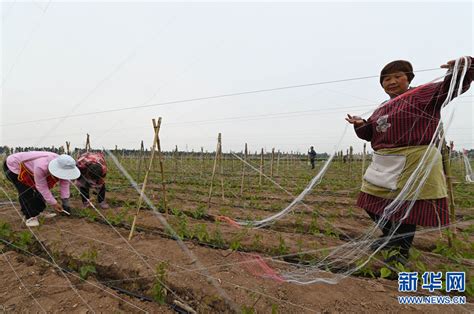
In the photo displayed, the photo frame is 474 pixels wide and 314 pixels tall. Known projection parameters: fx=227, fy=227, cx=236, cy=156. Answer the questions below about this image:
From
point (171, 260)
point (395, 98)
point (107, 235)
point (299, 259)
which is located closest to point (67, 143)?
point (107, 235)

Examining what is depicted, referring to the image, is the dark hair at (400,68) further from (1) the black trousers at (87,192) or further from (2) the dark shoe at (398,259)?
(1) the black trousers at (87,192)

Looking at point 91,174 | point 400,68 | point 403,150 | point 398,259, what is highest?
point 400,68

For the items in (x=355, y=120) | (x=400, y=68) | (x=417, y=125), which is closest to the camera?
(x=417, y=125)

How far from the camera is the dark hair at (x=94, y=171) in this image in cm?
477

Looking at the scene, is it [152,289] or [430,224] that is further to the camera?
[152,289]

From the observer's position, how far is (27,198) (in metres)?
3.98

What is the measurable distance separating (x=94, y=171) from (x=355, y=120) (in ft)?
16.1

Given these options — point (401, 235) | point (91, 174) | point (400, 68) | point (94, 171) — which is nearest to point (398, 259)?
point (401, 235)

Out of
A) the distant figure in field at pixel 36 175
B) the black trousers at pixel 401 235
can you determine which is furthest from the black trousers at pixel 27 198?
the black trousers at pixel 401 235

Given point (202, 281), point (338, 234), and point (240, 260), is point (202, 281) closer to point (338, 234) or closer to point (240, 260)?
point (240, 260)

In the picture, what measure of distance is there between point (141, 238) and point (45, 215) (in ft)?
7.76

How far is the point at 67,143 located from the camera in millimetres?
10914

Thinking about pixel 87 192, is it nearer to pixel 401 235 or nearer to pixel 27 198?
pixel 27 198

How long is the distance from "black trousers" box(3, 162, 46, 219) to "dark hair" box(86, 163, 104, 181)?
926 mm
